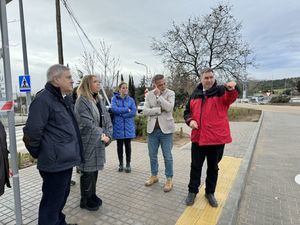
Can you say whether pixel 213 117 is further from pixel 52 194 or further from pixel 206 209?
pixel 52 194

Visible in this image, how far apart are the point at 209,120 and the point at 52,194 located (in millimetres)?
2197

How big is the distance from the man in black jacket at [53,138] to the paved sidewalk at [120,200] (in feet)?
2.32

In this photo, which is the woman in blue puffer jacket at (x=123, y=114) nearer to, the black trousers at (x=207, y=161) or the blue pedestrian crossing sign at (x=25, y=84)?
the black trousers at (x=207, y=161)

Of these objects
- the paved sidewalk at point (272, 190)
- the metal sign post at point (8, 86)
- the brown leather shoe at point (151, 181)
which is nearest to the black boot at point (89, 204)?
the metal sign post at point (8, 86)

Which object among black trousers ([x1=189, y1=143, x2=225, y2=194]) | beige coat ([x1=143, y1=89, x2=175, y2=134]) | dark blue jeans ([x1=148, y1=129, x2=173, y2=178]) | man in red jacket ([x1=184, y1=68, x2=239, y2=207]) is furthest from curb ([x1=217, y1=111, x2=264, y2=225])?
beige coat ([x1=143, y1=89, x2=175, y2=134])

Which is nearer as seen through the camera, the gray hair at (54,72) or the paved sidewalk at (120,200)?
the gray hair at (54,72)

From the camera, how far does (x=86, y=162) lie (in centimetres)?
318

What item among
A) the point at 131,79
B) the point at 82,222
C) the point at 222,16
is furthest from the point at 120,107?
Answer: the point at 131,79

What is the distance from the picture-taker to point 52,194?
8.23ft

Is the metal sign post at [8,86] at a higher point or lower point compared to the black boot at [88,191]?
higher

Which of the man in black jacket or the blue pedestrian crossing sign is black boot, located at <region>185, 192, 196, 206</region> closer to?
the man in black jacket

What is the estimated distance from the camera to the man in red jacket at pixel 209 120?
336cm

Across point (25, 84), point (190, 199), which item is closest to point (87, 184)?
point (190, 199)

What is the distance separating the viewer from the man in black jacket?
2.28 m
